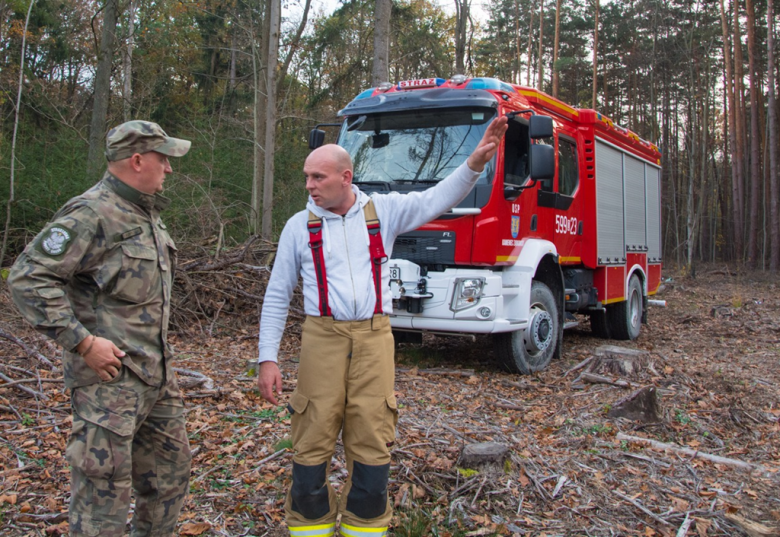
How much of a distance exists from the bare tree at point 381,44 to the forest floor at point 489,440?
19.5 feet

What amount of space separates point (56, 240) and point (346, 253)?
119 cm

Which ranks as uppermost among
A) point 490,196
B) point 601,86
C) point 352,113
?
point 601,86

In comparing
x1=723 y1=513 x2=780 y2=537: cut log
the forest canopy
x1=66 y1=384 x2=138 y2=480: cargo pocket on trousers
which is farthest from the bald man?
the forest canopy

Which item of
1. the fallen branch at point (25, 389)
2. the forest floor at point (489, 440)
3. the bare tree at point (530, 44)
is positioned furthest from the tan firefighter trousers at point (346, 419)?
the bare tree at point (530, 44)

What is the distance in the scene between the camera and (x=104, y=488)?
8.09 ft

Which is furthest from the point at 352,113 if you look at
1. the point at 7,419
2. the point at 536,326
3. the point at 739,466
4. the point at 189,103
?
the point at 189,103

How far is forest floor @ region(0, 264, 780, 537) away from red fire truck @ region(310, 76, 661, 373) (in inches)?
27.8

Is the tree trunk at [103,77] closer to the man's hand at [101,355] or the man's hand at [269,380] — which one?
the man's hand at [269,380]

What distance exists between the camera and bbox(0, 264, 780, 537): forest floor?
357 cm

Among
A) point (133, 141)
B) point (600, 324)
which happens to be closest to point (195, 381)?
point (133, 141)

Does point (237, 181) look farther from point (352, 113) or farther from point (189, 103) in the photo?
point (352, 113)

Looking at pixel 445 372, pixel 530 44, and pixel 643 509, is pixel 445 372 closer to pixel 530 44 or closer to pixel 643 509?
pixel 643 509

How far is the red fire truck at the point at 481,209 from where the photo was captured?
6.51m

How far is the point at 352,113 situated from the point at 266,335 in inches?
184
